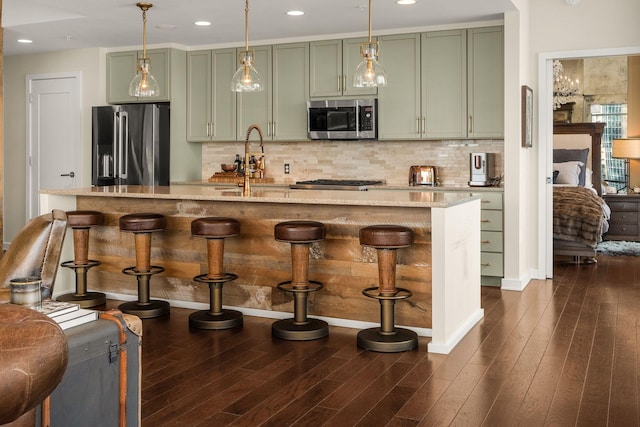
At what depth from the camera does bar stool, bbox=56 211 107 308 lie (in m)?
5.20

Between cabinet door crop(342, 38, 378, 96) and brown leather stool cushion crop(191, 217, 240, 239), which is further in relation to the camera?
cabinet door crop(342, 38, 378, 96)

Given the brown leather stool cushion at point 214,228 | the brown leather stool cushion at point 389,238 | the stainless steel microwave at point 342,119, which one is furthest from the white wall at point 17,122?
the brown leather stool cushion at point 389,238

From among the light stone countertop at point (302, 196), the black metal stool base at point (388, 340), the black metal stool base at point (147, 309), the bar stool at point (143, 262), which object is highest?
the light stone countertop at point (302, 196)

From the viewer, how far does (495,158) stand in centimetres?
667

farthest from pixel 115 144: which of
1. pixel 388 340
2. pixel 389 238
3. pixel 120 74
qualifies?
pixel 388 340

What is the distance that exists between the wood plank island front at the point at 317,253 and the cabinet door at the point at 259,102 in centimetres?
229

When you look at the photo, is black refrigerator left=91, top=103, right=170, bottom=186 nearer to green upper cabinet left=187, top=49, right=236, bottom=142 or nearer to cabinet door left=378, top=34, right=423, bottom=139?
green upper cabinet left=187, top=49, right=236, bottom=142

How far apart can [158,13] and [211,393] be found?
3.92m

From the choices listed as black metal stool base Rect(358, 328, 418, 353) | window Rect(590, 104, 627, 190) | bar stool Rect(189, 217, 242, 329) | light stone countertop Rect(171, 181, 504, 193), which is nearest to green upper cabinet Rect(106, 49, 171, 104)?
light stone countertop Rect(171, 181, 504, 193)

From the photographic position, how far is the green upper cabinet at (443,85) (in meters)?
6.36

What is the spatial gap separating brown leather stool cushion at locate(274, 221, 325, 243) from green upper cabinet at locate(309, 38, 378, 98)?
2.86 meters

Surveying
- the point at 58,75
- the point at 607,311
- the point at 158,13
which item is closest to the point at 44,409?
the point at 607,311

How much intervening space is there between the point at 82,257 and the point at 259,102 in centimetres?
287

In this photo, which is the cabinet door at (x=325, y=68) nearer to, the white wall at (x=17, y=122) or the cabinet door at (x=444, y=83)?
the cabinet door at (x=444, y=83)
